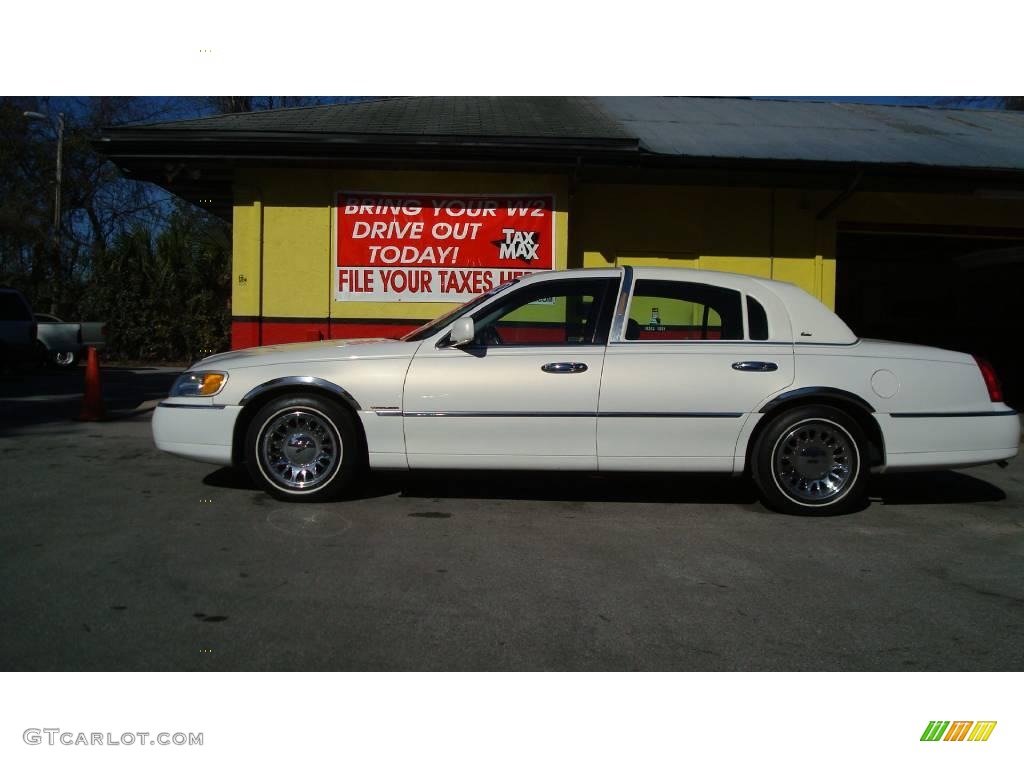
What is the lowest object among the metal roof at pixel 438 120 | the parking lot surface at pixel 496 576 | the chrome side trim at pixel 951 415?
the parking lot surface at pixel 496 576

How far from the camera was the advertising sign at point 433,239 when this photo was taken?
10.5 metres

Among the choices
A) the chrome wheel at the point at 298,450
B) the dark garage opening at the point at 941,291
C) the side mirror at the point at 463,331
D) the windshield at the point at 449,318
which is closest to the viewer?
the side mirror at the point at 463,331

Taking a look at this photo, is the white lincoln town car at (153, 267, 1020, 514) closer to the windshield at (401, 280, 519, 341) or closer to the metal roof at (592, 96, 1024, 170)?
the windshield at (401, 280, 519, 341)

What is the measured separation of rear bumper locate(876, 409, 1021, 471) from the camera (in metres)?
5.24

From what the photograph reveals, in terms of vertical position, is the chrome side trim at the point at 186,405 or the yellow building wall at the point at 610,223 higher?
the yellow building wall at the point at 610,223

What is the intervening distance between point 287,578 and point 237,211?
7674 mm

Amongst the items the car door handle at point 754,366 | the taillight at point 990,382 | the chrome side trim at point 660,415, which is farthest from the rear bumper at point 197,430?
the taillight at point 990,382

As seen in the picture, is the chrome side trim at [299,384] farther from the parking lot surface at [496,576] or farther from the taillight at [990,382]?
the taillight at [990,382]

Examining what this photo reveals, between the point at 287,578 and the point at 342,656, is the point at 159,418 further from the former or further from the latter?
the point at 342,656

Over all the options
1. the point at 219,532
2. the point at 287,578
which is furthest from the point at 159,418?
the point at 287,578

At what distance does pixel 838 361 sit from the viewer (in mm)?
5266

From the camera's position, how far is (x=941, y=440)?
5.26m
